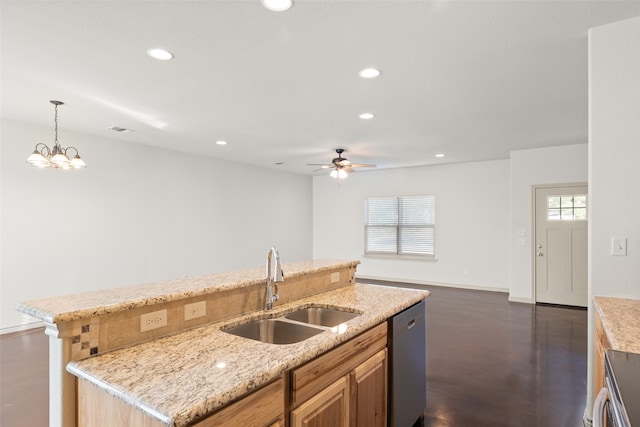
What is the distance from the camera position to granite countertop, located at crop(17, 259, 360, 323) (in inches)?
52.8

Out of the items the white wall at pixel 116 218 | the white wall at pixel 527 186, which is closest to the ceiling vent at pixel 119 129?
the white wall at pixel 116 218

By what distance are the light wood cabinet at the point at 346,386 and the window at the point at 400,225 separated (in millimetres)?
6078

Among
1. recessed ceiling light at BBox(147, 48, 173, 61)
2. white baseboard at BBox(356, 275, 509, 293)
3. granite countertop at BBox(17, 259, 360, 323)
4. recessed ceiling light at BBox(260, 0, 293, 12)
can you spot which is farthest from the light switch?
white baseboard at BBox(356, 275, 509, 293)

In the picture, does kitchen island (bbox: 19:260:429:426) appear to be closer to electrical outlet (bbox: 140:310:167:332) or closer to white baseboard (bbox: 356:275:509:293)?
electrical outlet (bbox: 140:310:167:332)

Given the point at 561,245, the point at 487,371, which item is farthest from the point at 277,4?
the point at 561,245

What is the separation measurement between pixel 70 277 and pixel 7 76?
9.54 feet

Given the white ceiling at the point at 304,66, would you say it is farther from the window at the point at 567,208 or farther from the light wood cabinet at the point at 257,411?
the light wood cabinet at the point at 257,411

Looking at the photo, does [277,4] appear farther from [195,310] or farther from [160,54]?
[195,310]

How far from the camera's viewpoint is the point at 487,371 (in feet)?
10.9

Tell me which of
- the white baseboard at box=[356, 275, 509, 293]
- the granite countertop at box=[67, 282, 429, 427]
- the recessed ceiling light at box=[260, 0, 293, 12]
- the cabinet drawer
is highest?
the recessed ceiling light at box=[260, 0, 293, 12]

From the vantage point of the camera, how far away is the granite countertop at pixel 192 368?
3.42 feet

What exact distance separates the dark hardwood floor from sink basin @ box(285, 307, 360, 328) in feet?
3.55

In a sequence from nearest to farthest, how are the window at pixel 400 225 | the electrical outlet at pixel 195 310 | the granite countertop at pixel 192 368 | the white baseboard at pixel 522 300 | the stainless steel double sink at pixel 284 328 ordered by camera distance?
the granite countertop at pixel 192 368 → the electrical outlet at pixel 195 310 → the stainless steel double sink at pixel 284 328 → the white baseboard at pixel 522 300 → the window at pixel 400 225

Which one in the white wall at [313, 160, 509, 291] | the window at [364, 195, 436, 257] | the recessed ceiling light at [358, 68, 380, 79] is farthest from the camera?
the window at [364, 195, 436, 257]
